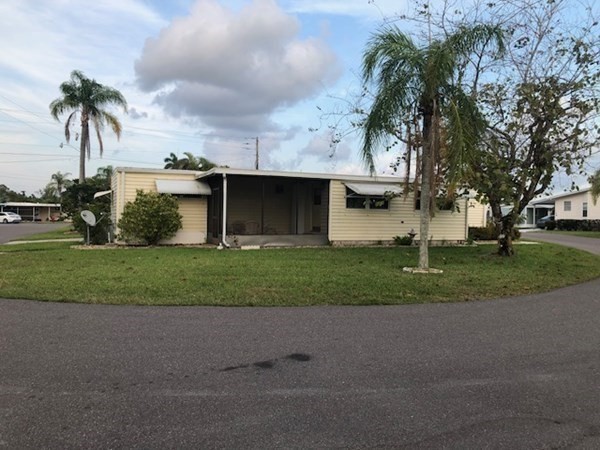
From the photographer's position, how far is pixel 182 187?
18.4m

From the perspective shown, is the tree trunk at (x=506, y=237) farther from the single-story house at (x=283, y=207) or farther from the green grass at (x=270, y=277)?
the single-story house at (x=283, y=207)

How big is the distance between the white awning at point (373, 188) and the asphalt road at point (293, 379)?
11619 mm

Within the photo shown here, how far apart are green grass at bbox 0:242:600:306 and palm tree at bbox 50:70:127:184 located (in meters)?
17.1

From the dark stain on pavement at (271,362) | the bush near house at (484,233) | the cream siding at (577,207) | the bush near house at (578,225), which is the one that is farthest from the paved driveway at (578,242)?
the dark stain on pavement at (271,362)

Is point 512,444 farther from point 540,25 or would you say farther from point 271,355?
point 540,25

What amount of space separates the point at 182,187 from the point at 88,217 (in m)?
3.33

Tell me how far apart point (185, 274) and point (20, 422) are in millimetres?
6735

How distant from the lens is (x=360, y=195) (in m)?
19.3

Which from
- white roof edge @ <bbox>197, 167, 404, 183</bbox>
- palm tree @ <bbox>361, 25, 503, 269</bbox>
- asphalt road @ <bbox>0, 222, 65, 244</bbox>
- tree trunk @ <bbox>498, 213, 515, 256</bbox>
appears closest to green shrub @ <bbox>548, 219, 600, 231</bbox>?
white roof edge @ <bbox>197, 167, 404, 183</bbox>

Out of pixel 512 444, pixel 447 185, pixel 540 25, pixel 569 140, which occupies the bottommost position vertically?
pixel 512 444

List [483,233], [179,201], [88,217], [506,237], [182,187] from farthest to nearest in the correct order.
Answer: [483,233]
[179,201]
[182,187]
[88,217]
[506,237]

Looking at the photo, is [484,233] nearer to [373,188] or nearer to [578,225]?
[373,188]

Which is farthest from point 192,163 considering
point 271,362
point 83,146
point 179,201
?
point 271,362

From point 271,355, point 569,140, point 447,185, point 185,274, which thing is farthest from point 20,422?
point 569,140
